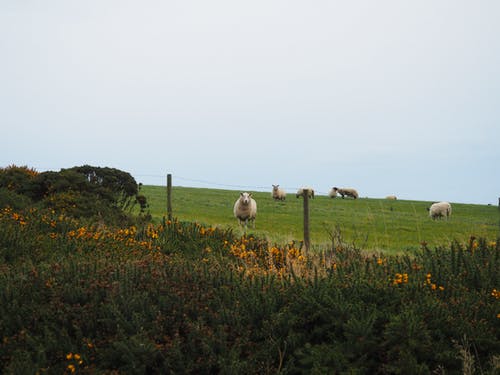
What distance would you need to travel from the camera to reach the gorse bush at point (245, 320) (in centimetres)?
483

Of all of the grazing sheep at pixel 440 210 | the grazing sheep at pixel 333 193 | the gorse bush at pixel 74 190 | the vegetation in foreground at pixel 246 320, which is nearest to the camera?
the vegetation in foreground at pixel 246 320

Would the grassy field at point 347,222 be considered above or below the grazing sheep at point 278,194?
Answer: below

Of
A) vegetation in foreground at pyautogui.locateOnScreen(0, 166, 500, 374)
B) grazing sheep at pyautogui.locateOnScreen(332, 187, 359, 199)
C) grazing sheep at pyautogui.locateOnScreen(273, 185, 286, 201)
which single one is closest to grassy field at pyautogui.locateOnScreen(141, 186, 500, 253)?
grazing sheep at pyautogui.locateOnScreen(273, 185, 286, 201)

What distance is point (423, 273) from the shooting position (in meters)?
6.68

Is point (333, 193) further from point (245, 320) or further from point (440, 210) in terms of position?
point (245, 320)

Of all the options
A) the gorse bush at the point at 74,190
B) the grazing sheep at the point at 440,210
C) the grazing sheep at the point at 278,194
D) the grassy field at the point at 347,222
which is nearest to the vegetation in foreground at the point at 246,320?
the gorse bush at the point at 74,190

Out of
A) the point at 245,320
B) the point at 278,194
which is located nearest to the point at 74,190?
the point at 245,320

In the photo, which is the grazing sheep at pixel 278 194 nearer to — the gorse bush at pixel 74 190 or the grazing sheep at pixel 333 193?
the grazing sheep at pixel 333 193

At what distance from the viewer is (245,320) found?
552cm

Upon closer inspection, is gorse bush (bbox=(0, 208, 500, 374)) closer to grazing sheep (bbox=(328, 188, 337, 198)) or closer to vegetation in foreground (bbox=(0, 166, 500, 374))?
vegetation in foreground (bbox=(0, 166, 500, 374))

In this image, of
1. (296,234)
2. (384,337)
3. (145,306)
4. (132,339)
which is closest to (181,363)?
(132,339)

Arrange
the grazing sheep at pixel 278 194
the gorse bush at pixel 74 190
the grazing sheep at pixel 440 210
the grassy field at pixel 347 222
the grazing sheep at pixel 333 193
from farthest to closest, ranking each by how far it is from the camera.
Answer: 1. the grazing sheep at pixel 333 193
2. the grazing sheep at pixel 278 194
3. the grazing sheep at pixel 440 210
4. the grassy field at pixel 347 222
5. the gorse bush at pixel 74 190

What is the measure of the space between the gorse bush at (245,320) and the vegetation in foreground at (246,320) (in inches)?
0.6

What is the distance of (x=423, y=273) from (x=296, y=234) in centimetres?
1425
